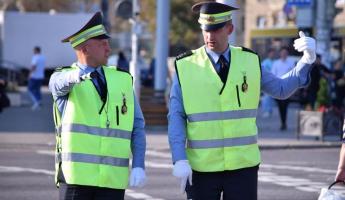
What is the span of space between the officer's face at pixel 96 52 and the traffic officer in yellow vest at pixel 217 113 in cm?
57

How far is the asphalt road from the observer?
12391 mm

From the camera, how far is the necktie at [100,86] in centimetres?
640

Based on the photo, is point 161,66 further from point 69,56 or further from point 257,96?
point 69,56

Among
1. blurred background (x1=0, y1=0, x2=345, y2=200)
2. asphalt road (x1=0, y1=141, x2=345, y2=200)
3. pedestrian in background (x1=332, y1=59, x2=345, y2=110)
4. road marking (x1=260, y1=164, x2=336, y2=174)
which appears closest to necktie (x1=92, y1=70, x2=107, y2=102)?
blurred background (x1=0, y1=0, x2=345, y2=200)

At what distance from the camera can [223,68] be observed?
266 inches

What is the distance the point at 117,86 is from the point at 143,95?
1792 cm

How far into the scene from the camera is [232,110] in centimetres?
668

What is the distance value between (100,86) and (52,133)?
51.6 ft

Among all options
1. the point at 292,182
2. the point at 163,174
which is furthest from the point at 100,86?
the point at 163,174

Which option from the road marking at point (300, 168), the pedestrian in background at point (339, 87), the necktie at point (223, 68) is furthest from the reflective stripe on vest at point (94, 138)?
the pedestrian in background at point (339, 87)

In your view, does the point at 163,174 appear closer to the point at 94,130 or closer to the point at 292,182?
the point at 292,182

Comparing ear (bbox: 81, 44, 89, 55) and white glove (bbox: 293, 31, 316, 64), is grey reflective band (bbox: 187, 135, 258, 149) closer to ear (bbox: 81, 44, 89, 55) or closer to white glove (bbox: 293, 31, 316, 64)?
white glove (bbox: 293, 31, 316, 64)

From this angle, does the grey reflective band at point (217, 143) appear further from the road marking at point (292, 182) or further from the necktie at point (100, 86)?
the road marking at point (292, 182)

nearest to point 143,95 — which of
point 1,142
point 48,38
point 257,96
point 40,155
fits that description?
point 1,142
